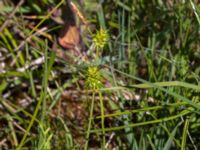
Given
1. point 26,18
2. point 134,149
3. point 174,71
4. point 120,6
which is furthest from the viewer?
point 26,18

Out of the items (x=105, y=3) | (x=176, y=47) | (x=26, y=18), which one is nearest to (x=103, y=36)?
(x=176, y=47)

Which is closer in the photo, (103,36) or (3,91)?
(103,36)

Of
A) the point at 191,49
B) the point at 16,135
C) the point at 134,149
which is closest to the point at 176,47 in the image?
the point at 191,49

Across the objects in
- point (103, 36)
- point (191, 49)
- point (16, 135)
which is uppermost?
point (103, 36)

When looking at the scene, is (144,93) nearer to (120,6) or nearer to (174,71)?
(174,71)

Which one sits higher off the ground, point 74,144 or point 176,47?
point 176,47

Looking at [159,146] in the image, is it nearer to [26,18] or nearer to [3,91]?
[3,91]

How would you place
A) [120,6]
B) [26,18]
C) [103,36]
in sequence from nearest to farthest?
[103,36] < [120,6] < [26,18]
